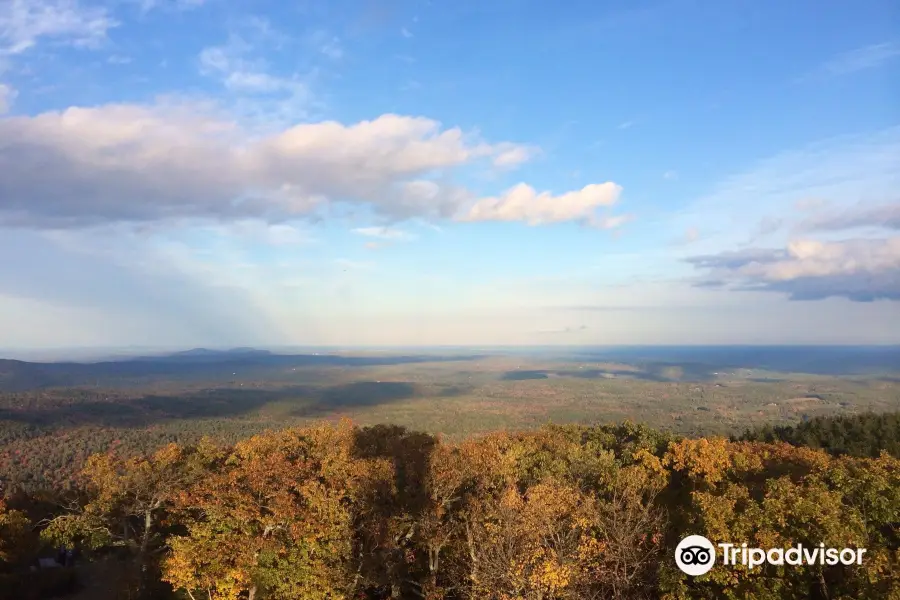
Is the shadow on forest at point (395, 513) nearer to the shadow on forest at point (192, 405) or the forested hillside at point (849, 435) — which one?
the forested hillside at point (849, 435)

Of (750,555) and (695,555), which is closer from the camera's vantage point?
(750,555)

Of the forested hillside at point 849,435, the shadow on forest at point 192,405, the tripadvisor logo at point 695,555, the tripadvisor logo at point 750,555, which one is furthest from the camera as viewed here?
the shadow on forest at point 192,405

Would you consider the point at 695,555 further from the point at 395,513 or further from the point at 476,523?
the point at 395,513

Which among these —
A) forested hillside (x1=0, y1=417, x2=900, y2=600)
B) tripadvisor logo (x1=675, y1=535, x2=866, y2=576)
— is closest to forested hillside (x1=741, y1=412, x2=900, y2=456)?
forested hillside (x1=0, y1=417, x2=900, y2=600)

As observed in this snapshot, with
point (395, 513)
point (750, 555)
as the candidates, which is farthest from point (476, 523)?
point (750, 555)

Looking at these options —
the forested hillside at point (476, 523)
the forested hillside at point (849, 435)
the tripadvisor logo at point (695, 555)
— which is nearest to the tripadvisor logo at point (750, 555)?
the tripadvisor logo at point (695, 555)

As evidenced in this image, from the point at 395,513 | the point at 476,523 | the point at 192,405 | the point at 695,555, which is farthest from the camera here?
the point at 192,405

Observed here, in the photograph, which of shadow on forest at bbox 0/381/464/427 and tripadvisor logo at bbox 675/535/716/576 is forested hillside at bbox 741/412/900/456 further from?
shadow on forest at bbox 0/381/464/427
